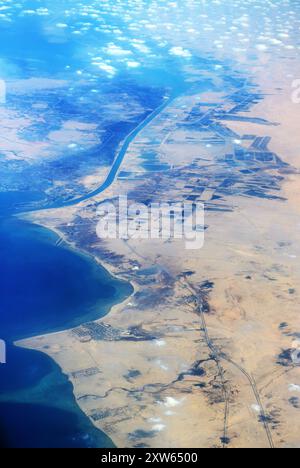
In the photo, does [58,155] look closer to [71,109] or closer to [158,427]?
[71,109]

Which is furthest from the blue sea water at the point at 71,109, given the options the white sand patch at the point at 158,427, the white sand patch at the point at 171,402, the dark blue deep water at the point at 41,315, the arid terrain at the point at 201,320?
the white sand patch at the point at 171,402

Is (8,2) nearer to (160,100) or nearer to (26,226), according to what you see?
(160,100)

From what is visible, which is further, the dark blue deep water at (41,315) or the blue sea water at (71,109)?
the blue sea water at (71,109)

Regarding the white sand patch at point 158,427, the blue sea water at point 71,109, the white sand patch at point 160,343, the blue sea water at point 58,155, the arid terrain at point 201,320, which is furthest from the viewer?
the white sand patch at point 160,343

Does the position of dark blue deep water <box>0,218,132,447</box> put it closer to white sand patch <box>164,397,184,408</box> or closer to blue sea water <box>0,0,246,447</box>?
blue sea water <box>0,0,246,447</box>

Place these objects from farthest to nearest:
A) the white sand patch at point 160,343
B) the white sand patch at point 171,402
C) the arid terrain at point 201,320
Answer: the white sand patch at point 160,343 → the white sand patch at point 171,402 → the arid terrain at point 201,320

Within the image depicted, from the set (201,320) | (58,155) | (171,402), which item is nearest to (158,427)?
(171,402)

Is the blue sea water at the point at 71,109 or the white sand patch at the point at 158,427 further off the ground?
the blue sea water at the point at 71,109

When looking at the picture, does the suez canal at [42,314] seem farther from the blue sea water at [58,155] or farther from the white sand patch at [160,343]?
the white sand patch at [160,343]

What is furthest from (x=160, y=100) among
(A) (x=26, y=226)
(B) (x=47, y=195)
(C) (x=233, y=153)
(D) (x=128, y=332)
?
(D) (x=128, y=332)

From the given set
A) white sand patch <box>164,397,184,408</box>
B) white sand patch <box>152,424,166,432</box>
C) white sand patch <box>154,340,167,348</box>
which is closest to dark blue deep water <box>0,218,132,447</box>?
white sand patch <box>152,424,166,432</box>
